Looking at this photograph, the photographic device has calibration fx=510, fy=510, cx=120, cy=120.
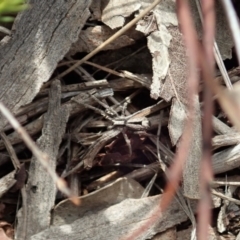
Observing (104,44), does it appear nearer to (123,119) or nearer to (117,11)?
(117,11)

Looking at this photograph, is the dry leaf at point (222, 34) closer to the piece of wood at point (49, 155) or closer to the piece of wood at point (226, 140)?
the piece of wood at point (226, 140)

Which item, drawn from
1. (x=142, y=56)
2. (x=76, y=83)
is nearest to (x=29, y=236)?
(x=76, y=83)

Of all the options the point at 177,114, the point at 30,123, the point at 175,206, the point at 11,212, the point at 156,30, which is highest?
the point at 156,30

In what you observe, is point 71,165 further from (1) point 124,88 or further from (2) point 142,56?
(2) point 142,56

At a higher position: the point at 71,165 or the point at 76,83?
the point at 76,83

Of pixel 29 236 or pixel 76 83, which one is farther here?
pixel 76 83

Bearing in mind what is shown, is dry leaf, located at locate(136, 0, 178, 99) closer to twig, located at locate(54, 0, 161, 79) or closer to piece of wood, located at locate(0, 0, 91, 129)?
twig, located at locate(54, 0, 161, 79)

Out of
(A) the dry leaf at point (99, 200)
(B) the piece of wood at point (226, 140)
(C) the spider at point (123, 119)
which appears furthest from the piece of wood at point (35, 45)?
(B) the piece of wood at point (226, 140)
